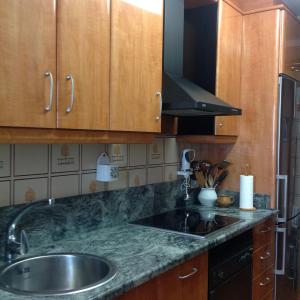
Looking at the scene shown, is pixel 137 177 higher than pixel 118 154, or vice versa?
pixel 118 154

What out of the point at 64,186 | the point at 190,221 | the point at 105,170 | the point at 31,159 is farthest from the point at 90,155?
the point at 190,221

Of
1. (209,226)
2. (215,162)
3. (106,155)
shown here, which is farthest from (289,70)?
(106,155)

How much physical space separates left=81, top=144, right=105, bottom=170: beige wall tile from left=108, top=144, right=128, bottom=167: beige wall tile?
0.31 ft

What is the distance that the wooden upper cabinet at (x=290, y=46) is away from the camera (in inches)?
104

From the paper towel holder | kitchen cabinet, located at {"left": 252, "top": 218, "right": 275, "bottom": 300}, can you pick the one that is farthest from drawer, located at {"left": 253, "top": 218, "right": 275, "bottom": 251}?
the paper towel holder

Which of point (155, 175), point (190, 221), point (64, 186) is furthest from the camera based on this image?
point (155, 175)

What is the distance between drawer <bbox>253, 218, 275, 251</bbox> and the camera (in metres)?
2.38

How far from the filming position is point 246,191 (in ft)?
8.66

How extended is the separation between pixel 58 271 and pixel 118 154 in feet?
2.54

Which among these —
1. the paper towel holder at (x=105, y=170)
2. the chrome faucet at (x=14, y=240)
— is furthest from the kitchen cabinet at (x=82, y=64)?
the chrome faucet at (x=14, y=240)

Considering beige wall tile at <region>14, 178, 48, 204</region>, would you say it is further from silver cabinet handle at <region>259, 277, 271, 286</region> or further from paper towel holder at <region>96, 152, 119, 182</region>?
silver cabinet handle at <region>259, 277, 271, 286</region>

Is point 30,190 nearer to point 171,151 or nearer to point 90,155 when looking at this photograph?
point 90,155

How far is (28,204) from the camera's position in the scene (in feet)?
5.11

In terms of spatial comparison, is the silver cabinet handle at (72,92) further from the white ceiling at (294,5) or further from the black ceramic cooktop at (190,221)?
the white ceiling at (294,5)
